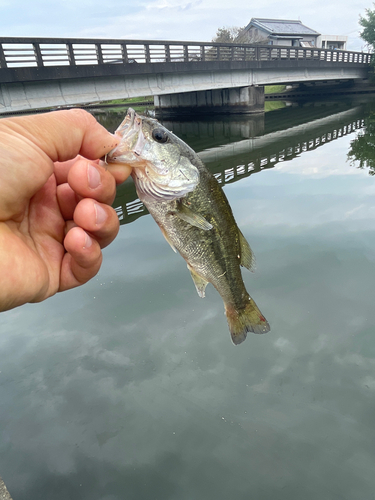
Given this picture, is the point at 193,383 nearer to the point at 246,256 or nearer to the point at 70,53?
the point at 246,256

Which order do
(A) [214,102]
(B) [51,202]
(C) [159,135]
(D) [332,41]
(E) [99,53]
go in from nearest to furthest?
1. (C) [159,135]
2. (B) [51,202]
3. (E) [99,53]
4. (A) [214,102]
5. (D) [332,41]

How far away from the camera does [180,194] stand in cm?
263

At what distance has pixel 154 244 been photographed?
8.81 meters

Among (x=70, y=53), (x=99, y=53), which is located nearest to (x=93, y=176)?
(x=70, y=53)

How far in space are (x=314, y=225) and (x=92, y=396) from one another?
277 inches

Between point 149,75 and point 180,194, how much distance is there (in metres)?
23.2

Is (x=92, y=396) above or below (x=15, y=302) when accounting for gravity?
below

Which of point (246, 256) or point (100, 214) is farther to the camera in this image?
point (246, 256)

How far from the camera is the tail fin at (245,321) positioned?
3225 millimetres

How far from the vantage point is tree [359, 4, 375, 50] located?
51.0m

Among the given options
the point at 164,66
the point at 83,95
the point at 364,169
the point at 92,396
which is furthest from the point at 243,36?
the point at 92,396

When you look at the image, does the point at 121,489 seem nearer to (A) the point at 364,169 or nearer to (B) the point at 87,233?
(B) the point at 87,233

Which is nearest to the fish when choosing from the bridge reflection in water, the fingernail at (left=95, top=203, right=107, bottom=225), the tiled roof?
the fingernail at (left=95, top=203, right=107, bottom=225)

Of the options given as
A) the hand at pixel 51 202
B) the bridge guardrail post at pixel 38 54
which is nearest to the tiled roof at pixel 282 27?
the bridge guardrail post at pixel 38 54
